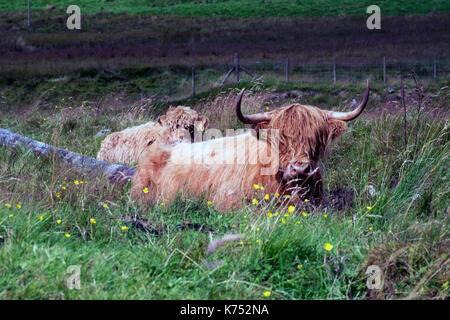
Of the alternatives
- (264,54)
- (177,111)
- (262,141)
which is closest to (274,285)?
(262,141)

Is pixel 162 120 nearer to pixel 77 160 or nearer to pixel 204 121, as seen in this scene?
pixel 204 121

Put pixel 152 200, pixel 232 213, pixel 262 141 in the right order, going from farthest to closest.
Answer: pixel 262 141 < pixel 152 200 < pixel 232 213

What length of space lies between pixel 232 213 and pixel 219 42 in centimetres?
2890

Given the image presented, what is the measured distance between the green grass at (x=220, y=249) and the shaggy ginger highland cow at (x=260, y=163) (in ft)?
1.01

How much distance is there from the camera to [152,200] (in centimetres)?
451

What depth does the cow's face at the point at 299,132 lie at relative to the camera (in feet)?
15.0

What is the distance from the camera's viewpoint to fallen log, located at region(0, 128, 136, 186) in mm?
5242

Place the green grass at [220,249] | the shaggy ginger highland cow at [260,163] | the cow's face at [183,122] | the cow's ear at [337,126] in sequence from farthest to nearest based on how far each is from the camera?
the cow's face at [183,122]
the cow's ear at [337,126]
the shaggy ginger highland cow at [260,163]
the green grass at [220,249]

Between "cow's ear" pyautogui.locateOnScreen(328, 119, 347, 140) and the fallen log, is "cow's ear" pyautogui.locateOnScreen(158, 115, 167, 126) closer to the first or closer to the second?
the fallen log

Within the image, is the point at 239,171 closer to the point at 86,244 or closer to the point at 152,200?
the point at 152,200

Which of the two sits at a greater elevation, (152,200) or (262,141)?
(262,141)

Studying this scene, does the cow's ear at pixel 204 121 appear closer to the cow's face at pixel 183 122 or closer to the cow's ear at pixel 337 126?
the cow's face at pixel 183 122

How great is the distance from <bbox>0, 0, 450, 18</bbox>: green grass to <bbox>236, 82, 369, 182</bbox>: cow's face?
37221 millimetres

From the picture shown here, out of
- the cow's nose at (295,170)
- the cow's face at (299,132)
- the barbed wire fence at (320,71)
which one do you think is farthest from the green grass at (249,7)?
the cow's nose at (295,170)
